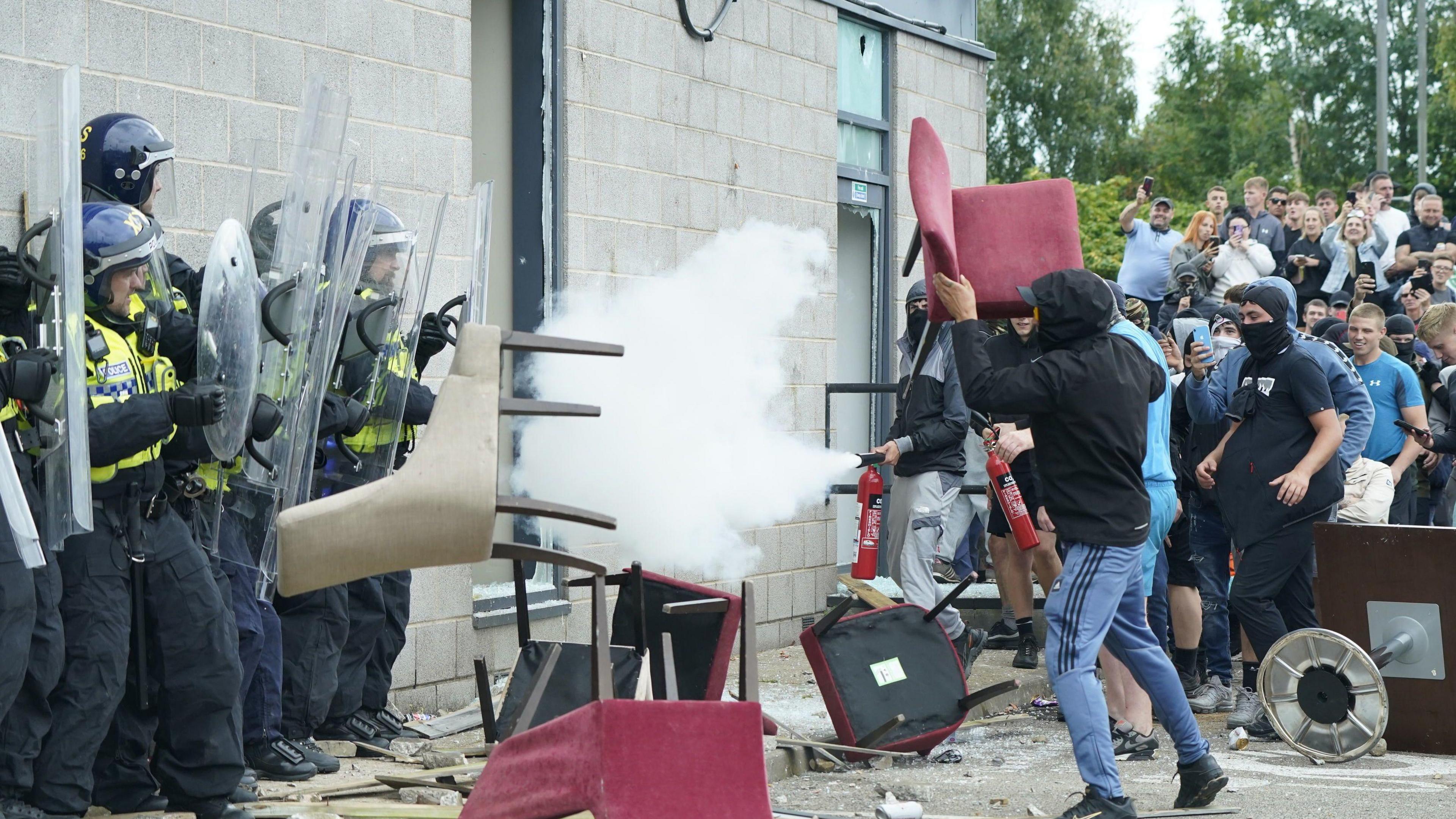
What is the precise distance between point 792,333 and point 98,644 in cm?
556

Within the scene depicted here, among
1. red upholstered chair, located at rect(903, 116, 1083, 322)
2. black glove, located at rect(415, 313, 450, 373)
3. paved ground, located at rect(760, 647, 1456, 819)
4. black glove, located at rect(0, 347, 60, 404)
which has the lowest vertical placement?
paved ground, located at rect(760, 647, 1456, 819)

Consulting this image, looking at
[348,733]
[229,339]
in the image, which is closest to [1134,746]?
[348,733]

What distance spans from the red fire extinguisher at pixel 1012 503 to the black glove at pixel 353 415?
11.4ft

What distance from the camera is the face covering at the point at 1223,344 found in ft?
29.1

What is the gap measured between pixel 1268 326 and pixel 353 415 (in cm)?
417

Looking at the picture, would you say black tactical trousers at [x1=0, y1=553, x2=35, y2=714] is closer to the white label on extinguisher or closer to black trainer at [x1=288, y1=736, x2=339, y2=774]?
black trainer at [x1=288, y1=736, x2=339, y2=774]

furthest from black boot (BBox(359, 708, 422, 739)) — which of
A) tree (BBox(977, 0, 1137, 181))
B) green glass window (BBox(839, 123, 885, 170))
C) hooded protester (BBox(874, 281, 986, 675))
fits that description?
tree (BBox(977, 0, 1137, 181))

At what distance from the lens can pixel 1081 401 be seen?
5609mm

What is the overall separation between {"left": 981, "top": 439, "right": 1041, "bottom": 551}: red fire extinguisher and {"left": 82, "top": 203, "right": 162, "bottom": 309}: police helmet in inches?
178

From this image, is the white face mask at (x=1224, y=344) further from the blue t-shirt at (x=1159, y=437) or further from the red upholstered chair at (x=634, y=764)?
the red upholstered chair at (x=634, y=764)

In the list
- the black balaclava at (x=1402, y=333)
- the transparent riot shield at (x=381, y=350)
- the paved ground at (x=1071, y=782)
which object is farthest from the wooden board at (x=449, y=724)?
the black balaclava at (x=1402, y=333)

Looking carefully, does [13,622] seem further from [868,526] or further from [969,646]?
[969,646]

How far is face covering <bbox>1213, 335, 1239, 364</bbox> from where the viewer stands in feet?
29.1

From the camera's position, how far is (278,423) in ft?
17.3
